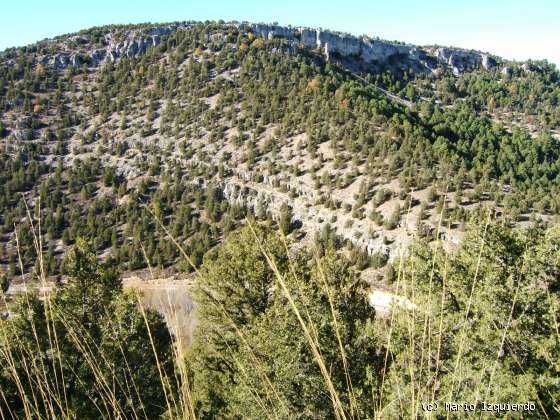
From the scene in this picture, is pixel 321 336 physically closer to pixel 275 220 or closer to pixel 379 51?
pixel 275 220

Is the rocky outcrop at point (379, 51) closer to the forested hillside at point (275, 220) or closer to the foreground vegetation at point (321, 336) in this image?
the forested hillside at point (275, 220)

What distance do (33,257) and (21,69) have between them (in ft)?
196

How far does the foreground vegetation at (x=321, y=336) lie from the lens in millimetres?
7449

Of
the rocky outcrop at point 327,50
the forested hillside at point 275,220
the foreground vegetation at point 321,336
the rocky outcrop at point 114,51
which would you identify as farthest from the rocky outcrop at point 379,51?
the foreground vegetation at point 321,336

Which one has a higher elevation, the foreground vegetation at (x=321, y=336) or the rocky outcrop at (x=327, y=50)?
the rocky outcrop at (x=327, y=50)

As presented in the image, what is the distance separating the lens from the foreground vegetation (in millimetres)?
7449

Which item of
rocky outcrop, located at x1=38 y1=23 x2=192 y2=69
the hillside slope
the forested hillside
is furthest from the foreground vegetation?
rocky outcrop, located at x1=38 y1=23 x2=192 y2=69

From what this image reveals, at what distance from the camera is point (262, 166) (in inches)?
2138

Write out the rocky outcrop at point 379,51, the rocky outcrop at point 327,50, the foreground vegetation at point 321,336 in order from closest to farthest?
1. the foreground vegetation at point 321,336
2. the rocky outcrop at point 327,50
3. the rocky outcrop at point 379,51

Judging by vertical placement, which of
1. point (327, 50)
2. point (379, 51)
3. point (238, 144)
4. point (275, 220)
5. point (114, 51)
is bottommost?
point (275, 220)

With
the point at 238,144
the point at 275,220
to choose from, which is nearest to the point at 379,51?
the point at 238,144

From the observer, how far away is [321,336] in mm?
8812

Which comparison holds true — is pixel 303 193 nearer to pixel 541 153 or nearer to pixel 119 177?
pixel 119 177

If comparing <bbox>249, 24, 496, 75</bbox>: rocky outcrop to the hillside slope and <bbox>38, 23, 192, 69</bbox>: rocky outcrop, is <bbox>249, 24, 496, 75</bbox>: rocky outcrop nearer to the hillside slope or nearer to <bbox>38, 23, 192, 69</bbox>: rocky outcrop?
the hillside slope
